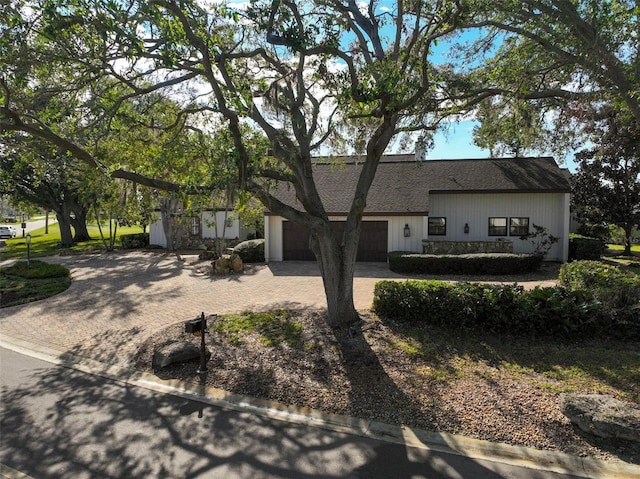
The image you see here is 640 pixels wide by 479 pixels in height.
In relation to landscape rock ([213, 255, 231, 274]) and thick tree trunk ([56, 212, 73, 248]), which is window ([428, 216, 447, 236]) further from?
thick tree trunk ([56, 212, 73, 248])

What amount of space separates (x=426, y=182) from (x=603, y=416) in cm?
1687

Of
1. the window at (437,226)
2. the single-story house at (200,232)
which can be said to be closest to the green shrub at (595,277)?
the window at (437,226)

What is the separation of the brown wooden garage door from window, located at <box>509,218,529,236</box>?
633 cm

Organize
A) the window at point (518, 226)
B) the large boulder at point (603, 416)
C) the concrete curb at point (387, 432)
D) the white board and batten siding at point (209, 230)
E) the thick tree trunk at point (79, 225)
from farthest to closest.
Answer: the thick tree trunk at point (79, 225) → the white board and batten siding at point (209, 230) → the window at point (518, 226) → the large boulder at point (603, 416) → the concrete curb at point (387, 432)

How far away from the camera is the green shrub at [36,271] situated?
50.1 ft

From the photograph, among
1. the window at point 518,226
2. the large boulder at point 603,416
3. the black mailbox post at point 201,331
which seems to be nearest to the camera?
the large boulder at point 603,416

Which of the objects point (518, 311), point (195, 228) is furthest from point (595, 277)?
point (195, 228)

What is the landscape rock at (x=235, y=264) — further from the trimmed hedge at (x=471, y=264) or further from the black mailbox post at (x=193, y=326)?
the black mailbox post at (x=193, y=326)

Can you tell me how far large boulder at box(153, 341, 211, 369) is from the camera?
6.71 meters

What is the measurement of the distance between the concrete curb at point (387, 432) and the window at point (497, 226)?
16.4m

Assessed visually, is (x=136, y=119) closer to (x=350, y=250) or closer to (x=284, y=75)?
(x=284, y=75)

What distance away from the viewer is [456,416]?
498 cm

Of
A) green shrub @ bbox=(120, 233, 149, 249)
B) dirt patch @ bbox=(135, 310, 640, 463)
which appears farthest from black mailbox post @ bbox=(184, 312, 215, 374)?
green shrub @ bbox=(120, 233, 149, 249)

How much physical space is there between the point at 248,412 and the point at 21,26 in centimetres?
732
